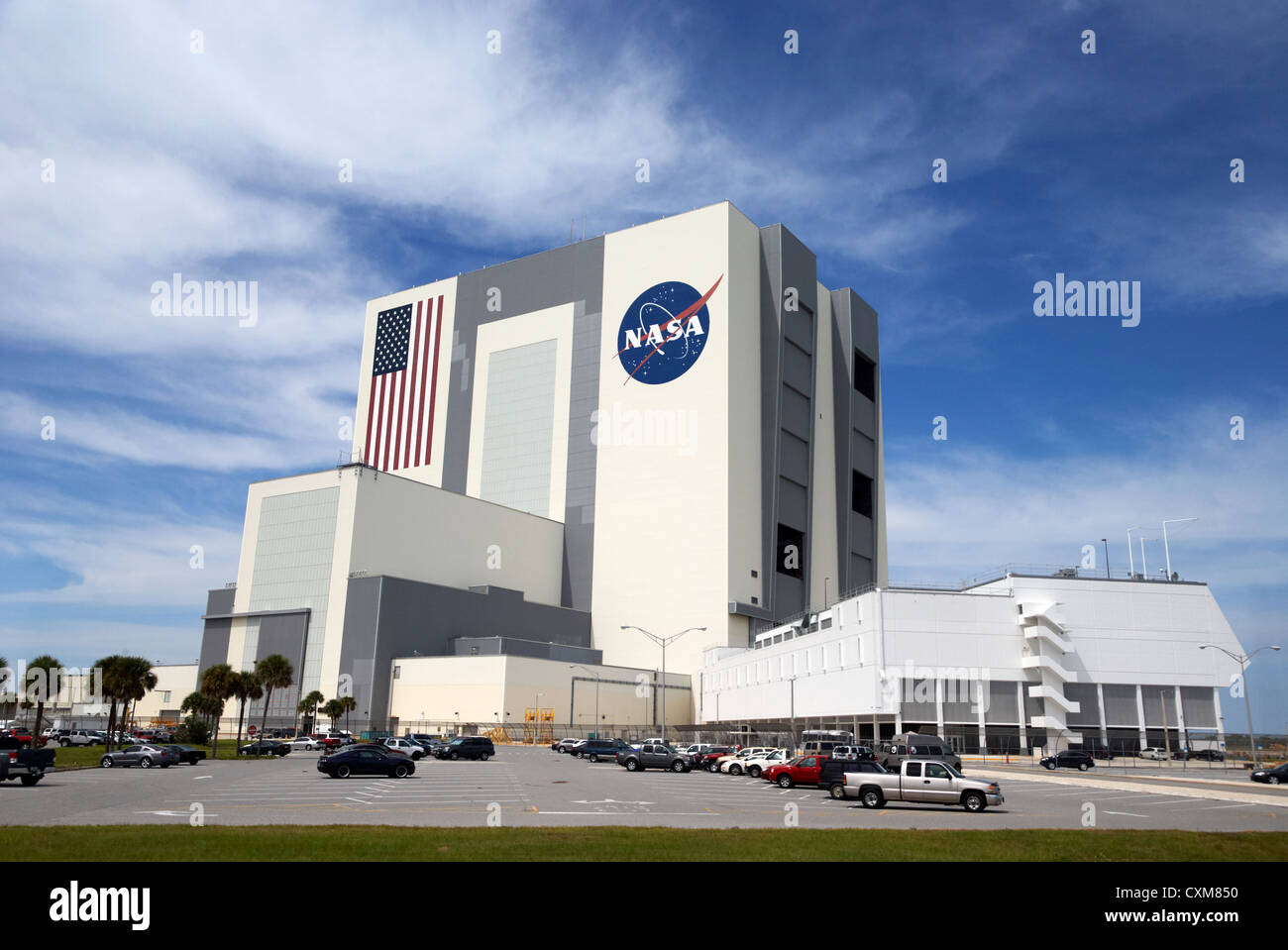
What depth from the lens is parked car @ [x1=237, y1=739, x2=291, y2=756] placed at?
216 ft

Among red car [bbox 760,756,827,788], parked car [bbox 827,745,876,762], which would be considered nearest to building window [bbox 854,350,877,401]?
parked car [bbox 827,745,876,762]

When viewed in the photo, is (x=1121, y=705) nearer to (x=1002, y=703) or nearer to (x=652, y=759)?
(x=1002, y=703)

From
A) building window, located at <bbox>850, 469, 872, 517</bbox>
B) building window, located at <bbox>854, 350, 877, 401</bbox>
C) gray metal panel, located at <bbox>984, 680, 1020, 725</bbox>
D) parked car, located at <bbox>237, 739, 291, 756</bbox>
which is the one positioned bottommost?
parked car, located at <bbox>237, 739, 291, 756</bbox>

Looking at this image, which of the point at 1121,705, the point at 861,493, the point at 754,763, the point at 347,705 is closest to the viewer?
the point at 754,763

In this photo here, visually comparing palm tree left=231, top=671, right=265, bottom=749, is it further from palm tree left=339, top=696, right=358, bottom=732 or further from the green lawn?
the green lawn

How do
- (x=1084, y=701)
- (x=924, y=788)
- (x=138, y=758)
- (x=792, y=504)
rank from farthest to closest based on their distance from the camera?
(x=792, y=504)
(x=1084, y=701)
(x=138, y=758)
(x=924, y=788)

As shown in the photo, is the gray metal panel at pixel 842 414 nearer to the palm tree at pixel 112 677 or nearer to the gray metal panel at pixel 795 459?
the gray metal panel at pixel 795 459

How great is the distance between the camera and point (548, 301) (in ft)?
Answer: 403

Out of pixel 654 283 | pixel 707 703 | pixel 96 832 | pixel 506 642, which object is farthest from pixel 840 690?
pixel 96 832

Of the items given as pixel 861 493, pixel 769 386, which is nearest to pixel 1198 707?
pixel 769 386

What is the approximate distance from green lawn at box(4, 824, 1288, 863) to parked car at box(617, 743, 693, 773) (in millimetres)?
34317

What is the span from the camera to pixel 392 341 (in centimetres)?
13488

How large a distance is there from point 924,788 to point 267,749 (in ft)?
171

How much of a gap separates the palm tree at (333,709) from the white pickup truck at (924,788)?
235ft
